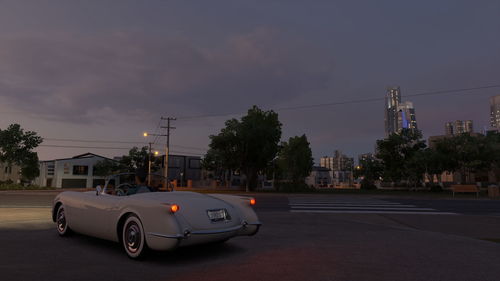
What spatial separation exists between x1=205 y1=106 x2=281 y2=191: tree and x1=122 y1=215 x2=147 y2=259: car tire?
102 feet

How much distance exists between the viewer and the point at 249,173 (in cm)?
3806

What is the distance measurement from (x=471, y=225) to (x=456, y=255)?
16.4 feet

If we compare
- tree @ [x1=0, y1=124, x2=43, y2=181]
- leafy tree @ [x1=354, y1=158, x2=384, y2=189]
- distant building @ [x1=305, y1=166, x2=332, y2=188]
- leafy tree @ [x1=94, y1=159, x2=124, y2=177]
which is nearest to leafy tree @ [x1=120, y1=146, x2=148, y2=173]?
leafy tree @ [x1=94, y1=159, x2=124, y2=177]

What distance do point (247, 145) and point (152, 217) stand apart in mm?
32118

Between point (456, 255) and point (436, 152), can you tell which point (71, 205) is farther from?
point (436, 152)

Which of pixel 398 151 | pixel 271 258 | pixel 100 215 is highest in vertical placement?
pixel 398 151

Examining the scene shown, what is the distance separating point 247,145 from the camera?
36375 millimetres

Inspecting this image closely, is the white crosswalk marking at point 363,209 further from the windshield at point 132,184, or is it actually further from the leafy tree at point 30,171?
the leafy tree at point 30,171

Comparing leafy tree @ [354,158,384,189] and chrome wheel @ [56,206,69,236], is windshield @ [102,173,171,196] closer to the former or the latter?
chrome wheel @ [56,206,69,236]

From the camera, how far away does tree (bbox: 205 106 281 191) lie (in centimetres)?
3612

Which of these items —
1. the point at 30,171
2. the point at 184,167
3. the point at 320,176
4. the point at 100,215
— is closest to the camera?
the point at 100,215

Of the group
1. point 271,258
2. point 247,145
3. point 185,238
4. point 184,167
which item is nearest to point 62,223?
point 185,238

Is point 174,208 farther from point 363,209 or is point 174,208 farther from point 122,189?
point 363,209

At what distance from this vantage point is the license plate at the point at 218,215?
447 cm
